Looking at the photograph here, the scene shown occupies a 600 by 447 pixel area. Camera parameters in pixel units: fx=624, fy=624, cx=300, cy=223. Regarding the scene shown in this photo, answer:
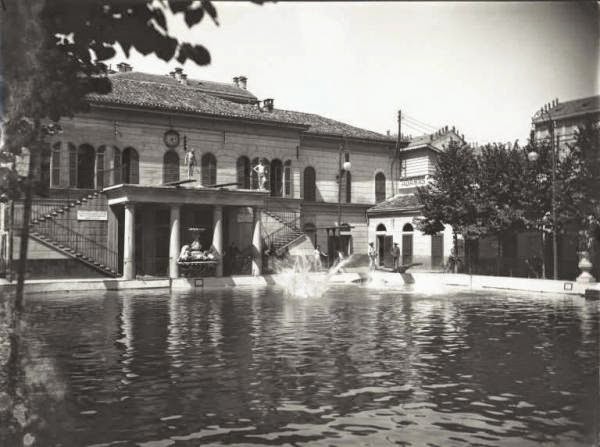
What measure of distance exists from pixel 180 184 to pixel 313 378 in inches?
861

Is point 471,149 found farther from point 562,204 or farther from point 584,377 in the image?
point 584,377

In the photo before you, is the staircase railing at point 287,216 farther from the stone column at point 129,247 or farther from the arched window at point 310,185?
the stone column at point 129,247

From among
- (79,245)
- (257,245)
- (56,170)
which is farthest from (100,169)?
(257,245)

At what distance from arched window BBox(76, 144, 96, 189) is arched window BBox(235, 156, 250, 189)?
7.41 m

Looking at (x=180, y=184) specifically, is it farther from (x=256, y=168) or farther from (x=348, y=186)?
(x=348, y=186)

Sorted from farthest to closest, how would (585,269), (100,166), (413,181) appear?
1. (413,181)
2. (100,166)
3. (585,269)

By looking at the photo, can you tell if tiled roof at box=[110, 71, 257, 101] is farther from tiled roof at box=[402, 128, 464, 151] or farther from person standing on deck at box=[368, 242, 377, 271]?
person standing on deck at box=[368, 242, 377, 271]

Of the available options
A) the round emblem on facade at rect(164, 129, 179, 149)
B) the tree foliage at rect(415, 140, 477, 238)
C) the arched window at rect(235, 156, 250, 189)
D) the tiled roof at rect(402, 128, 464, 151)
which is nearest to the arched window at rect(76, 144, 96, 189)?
the round emblem on facade at rect(164, 129, 179, 149)

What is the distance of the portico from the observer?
25578 mm

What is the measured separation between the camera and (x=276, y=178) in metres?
34.2

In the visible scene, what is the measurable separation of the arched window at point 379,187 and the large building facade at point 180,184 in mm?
564

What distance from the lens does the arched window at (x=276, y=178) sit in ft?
112

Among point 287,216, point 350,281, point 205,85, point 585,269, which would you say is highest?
point 205,85

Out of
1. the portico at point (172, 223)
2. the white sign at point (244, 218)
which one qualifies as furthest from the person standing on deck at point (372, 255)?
the white sign at point (244, 218)
